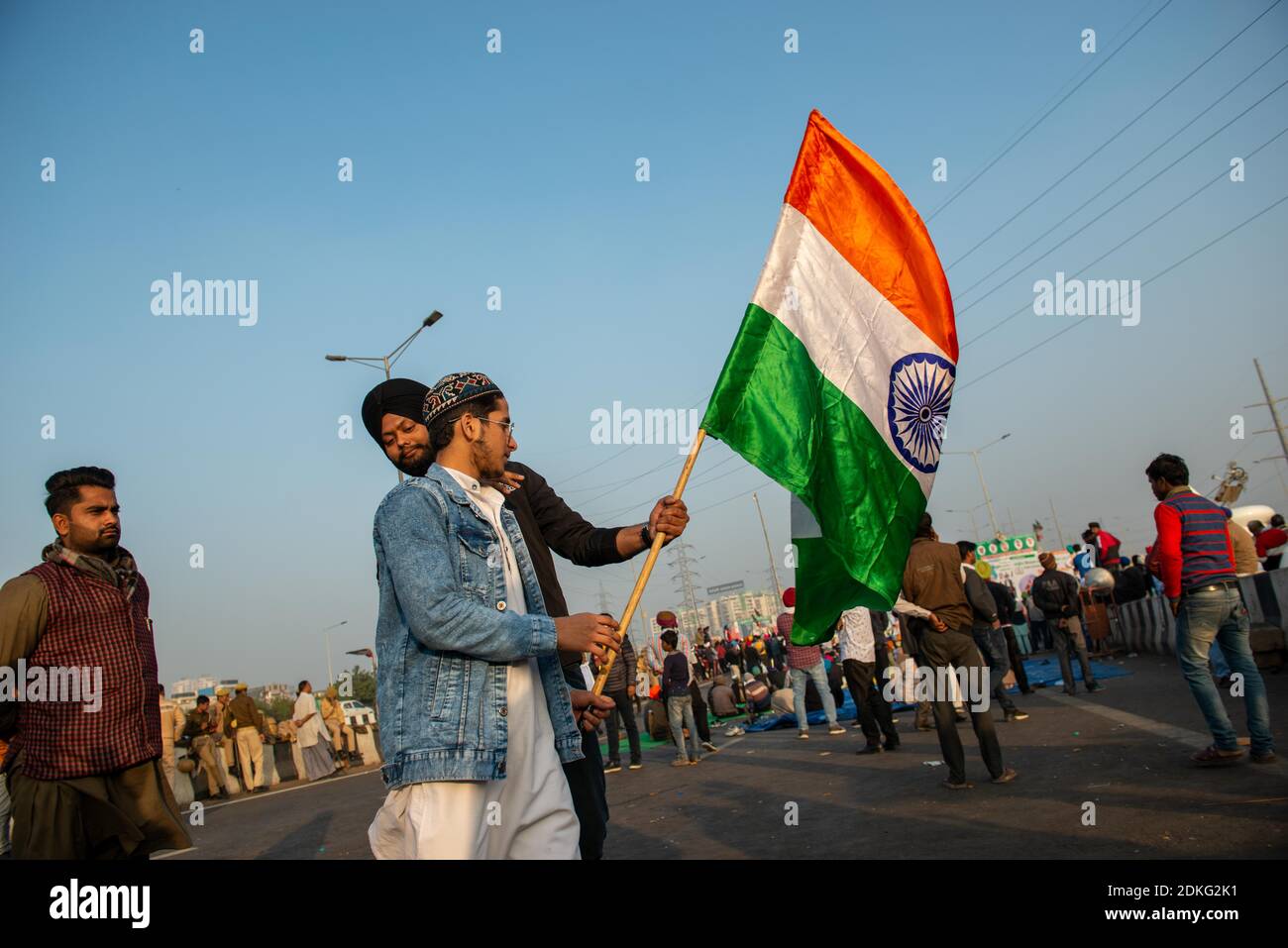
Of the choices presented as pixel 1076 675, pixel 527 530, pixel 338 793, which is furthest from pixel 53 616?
pixel 1076 675

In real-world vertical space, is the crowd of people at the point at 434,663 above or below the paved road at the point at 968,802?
above

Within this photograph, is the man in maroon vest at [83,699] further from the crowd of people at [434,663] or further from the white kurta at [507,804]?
the white kurta at [507,804]

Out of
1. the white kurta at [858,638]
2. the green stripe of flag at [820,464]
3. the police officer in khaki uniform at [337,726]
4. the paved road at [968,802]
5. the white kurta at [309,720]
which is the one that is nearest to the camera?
the green stripe of flag at [820,464]

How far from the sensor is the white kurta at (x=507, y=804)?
2340mm

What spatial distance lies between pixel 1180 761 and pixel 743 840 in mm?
3302

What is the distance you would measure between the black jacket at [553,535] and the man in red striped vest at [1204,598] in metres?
5.15

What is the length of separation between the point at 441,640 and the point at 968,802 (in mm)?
5403

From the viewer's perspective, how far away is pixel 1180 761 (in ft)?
22.0

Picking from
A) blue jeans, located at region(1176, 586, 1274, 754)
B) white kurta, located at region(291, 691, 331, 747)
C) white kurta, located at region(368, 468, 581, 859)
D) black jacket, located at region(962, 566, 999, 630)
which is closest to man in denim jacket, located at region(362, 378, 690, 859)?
white kurta, located at region(368, 468, 581, 859)

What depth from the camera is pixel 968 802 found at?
257 inches

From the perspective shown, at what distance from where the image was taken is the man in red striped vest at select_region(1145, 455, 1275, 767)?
642 centimetres

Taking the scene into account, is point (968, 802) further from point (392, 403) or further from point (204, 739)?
point (204, 739)
